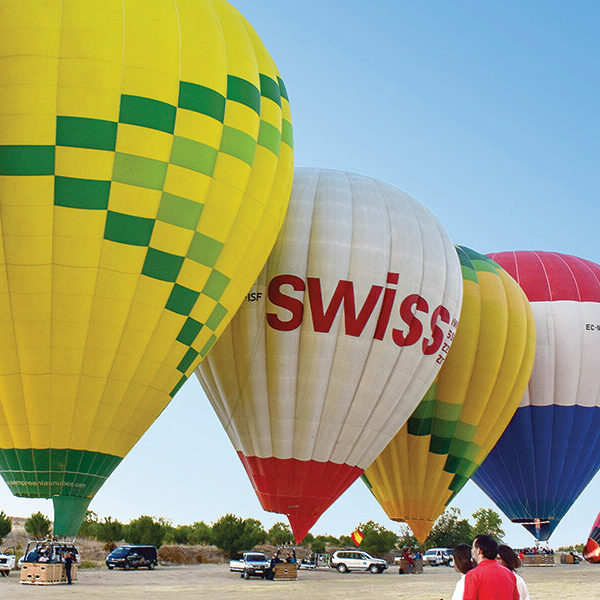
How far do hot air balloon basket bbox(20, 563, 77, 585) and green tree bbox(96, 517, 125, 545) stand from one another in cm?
2674

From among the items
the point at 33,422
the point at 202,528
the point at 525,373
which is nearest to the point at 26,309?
the point at 33,422

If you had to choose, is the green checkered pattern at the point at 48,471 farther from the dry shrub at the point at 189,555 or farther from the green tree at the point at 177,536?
the green tree at the point at 177,536

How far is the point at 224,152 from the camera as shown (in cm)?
1229

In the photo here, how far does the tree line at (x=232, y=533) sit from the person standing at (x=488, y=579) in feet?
109

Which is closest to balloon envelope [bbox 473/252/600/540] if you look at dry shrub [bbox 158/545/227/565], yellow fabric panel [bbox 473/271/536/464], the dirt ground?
yellow fabric panel [bbox 473/271/536/464]

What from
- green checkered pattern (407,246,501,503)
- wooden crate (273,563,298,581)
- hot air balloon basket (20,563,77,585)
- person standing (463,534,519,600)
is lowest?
wooden crate (273,563,298,581)

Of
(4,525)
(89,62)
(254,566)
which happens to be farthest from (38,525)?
(89,62)

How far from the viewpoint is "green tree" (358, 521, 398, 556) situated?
47.6 metres

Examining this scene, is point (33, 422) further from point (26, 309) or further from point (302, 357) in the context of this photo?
point (302, 357)

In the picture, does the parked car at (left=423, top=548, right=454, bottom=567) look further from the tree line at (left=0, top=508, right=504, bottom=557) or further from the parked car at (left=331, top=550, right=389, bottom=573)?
the parked car at (left=331, top=550, right=389, bottom=573)

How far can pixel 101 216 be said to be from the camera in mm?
11172

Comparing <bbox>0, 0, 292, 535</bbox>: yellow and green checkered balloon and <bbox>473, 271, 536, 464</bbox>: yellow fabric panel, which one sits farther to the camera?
<bbox>473, 271, 536, 464</bbox>: yellow fabric panel

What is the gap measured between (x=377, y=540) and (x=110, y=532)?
1686 centimetres

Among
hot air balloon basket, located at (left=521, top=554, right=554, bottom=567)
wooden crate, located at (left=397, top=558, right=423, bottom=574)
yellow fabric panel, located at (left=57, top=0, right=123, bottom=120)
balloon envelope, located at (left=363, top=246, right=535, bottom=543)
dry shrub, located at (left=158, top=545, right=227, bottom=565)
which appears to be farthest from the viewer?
dry shrub, located at (left=158, top=545, right=227, bottom=565)
